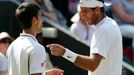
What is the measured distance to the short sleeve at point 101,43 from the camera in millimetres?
6180

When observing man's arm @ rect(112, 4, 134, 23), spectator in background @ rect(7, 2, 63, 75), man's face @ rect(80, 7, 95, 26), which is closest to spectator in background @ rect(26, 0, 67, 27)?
man's arm @ rect(112, 4, 134, 23)

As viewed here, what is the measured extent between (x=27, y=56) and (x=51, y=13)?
223 inches

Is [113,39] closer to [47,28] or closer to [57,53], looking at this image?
[57,53]

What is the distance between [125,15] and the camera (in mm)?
11414

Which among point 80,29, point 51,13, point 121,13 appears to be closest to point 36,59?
point 80,29

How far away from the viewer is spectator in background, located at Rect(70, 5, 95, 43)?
409 inches

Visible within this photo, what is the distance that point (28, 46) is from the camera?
18.3 ft

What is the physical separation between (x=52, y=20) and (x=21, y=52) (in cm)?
557

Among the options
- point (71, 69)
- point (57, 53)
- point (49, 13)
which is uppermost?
point (57, 53)

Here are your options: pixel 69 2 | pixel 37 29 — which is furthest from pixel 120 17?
pixel 37 29

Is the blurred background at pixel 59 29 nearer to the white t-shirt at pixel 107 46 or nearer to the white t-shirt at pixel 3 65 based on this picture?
the white t-shirt at pixel 3 65

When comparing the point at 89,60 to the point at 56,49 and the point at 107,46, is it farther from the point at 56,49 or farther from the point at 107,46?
the point at 56,49

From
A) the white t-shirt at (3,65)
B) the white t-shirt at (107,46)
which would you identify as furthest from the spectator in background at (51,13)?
the white t-shirt at (107,46)

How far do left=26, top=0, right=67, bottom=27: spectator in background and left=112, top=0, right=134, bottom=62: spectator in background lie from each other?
1008 mm
